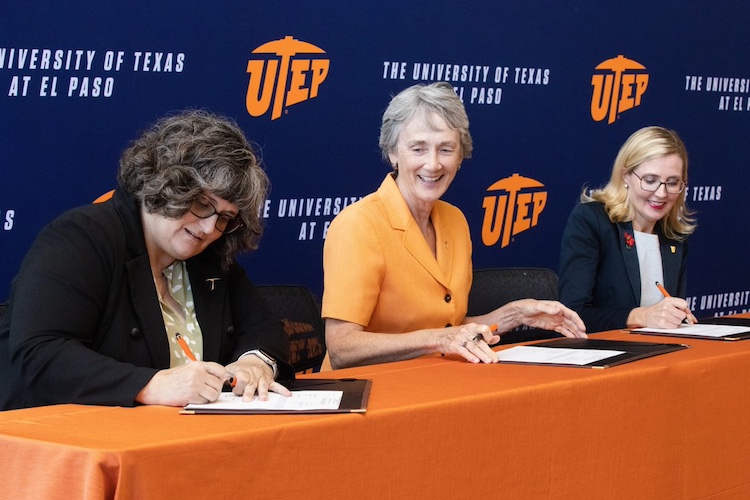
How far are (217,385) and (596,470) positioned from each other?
2.47ft

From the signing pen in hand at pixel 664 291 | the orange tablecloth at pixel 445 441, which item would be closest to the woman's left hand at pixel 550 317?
the orange tablecloth at pixel 445 441

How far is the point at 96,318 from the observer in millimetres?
1904

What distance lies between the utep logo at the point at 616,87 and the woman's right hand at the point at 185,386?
3418 mm

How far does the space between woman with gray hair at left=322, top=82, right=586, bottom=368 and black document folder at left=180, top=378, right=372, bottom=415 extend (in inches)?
21.6

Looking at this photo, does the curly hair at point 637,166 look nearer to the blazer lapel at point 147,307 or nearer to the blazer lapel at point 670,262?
the blazer lapel at point 670,262

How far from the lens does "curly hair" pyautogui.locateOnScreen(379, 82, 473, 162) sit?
8.66ft

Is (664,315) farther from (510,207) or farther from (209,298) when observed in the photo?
(510,207)

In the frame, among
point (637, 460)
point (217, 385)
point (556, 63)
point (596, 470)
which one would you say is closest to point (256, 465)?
point (217, 385)

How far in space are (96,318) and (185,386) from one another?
1.20 ft

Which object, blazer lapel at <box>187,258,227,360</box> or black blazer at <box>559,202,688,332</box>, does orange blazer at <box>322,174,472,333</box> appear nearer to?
blazer lapel at <box>187,258,227,360</box>

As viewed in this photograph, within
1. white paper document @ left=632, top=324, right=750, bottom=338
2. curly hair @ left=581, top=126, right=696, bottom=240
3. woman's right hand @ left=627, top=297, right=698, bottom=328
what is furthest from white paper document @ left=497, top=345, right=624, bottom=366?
curly hair @ left=581, top=126, right=696, bottom=240

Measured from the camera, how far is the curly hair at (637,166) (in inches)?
126

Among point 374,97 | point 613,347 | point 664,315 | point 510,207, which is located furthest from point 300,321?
point 510,207

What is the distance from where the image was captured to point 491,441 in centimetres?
172
